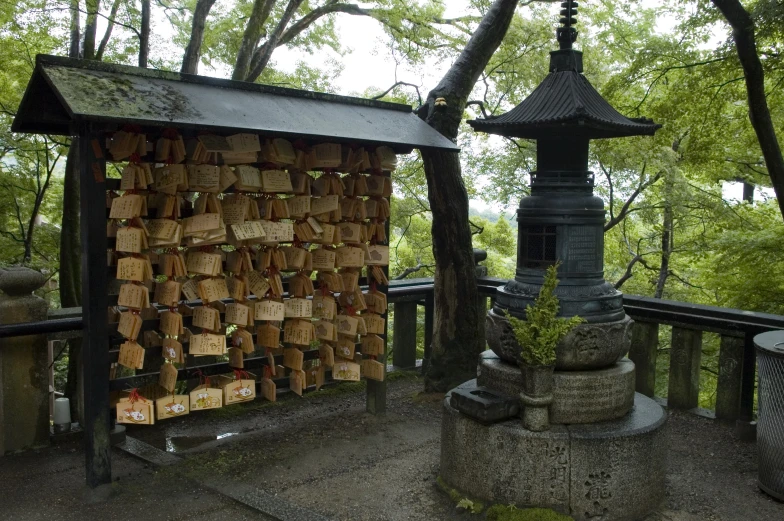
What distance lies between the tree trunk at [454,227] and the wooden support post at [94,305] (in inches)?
147

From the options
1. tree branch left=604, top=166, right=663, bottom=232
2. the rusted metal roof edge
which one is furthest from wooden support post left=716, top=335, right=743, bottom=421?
tree branch left=604, top=166, right=663, bottom=232

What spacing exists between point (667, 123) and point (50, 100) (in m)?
8.30

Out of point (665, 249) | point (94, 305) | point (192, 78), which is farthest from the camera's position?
point (665, 249)

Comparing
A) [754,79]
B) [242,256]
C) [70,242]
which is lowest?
[70,242]

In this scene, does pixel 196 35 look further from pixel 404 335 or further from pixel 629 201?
pixel 629 201

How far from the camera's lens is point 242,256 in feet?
17.9

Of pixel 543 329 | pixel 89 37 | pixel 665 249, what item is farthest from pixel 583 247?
pixel 665 249

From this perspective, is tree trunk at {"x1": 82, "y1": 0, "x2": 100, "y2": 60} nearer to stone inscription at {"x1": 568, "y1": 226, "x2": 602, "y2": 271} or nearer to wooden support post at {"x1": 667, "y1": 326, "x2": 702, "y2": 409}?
stone inscription at {"x1": 568, "y1": 226, "x2": 602, "y2": 271}

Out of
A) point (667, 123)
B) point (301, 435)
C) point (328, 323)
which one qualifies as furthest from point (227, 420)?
point (667, 123)

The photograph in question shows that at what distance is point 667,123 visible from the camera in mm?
9625

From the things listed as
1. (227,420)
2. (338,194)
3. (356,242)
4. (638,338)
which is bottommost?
(227,420)

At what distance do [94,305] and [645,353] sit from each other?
18.8ft

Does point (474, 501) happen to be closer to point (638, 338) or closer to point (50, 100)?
point (638, 338)

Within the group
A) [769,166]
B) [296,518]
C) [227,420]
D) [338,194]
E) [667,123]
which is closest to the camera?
[296,518]
